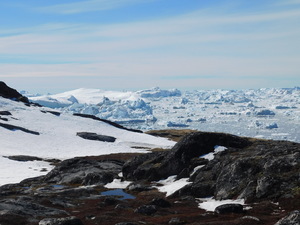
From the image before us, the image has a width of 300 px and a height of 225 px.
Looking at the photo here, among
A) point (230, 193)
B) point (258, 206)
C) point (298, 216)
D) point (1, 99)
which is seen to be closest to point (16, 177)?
point (230, 193)

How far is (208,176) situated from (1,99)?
12984cm

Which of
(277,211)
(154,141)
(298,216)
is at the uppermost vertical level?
(298,216)

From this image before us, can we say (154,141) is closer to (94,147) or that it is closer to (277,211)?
(94,147)

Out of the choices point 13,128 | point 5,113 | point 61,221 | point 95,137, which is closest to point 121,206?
point 61,221

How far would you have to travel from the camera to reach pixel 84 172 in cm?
6700

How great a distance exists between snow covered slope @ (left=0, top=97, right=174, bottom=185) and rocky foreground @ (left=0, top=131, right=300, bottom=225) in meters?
24.2

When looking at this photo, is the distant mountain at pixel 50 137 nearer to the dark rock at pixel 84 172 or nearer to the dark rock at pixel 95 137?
the dark rock at pixel 95 137

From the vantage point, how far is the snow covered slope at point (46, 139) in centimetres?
8527

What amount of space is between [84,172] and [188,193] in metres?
29.1

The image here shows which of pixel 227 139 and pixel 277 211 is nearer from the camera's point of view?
pixel 277 211

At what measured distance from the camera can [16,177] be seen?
72.6m

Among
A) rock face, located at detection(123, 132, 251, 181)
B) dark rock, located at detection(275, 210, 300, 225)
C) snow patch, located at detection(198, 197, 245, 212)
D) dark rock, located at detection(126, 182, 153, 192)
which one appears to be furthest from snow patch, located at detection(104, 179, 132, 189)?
dark rock, located at detection(275, 210, 300, 225)

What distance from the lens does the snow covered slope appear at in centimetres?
8527

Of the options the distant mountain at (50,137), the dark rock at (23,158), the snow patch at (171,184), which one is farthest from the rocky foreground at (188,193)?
the distant mountain at (50,137)
